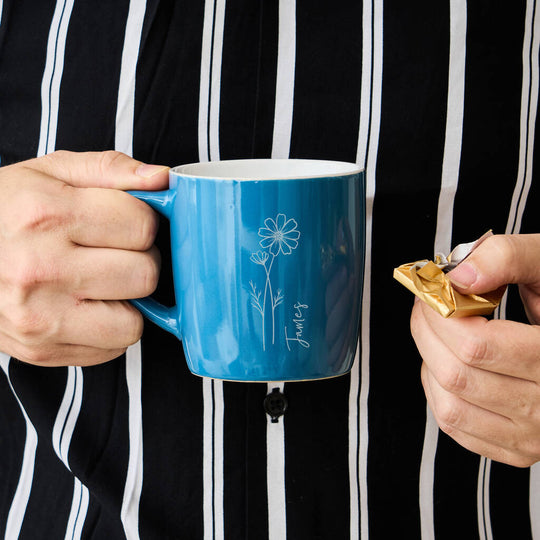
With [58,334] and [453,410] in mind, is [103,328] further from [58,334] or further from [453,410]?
[453,410]

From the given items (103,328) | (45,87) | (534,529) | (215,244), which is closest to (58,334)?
(103,328)

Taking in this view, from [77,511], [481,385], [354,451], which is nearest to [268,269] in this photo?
[481,385]

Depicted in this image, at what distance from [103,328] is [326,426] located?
0.32 metres

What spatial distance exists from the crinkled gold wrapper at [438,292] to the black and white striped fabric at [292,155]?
0.66 ft

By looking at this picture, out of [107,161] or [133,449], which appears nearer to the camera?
[107,161]

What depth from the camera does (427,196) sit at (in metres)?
0.74

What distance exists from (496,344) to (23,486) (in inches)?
26.2

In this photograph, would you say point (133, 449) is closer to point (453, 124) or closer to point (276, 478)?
point (276, 478)

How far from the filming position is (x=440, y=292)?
528mm

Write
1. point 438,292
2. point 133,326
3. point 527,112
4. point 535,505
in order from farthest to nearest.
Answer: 1. point 535,505
2. point 527,112
3. point 133,326
4. point 438,292

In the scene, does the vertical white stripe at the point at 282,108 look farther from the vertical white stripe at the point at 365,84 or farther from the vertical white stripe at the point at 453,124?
the vertical white stripe at the point at 453,124

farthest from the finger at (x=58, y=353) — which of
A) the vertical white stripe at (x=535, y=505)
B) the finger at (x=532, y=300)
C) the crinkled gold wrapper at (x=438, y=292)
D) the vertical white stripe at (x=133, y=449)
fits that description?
the vertical white stripe at (x=535, y=505)

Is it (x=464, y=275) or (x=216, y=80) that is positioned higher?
(x=216, y=80)

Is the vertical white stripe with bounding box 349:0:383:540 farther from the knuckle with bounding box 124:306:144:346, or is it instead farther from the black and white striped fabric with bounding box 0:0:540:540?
the knuckle with bounding box 124:306:144:346
